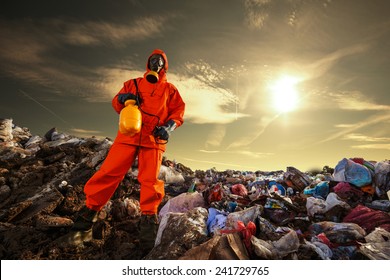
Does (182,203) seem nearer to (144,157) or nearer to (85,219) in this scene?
(144,157)

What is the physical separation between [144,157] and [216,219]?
114 cm

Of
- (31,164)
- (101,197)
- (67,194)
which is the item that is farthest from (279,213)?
(31,164)

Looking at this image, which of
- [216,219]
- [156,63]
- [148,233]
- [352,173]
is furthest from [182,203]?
[352,173]

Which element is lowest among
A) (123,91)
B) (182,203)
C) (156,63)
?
(182,203)

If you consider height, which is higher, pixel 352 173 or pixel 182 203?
pixel 352 173

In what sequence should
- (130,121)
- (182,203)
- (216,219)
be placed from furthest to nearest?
(182,203), (216,219), (130,121)

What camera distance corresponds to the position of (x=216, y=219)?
3.13m

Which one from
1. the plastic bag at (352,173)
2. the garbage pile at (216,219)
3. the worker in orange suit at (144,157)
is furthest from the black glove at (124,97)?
the plastic bag at (352,173)

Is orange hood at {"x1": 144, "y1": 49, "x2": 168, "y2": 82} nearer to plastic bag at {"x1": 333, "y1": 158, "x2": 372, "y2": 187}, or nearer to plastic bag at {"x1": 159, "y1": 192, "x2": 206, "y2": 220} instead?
plastic bag at {"x1": 159, "y1": 192, "x2": 206, "y2": 220}

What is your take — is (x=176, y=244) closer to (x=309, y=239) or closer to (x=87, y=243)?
(x=87, y=243)

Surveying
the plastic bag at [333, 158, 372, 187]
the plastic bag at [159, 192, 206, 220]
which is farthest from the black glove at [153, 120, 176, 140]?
the plastic bag at [333, 158, 372, 187]

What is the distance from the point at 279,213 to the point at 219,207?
847mm

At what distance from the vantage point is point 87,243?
3045 millimetres

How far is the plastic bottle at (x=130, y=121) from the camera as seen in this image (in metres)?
2.79
